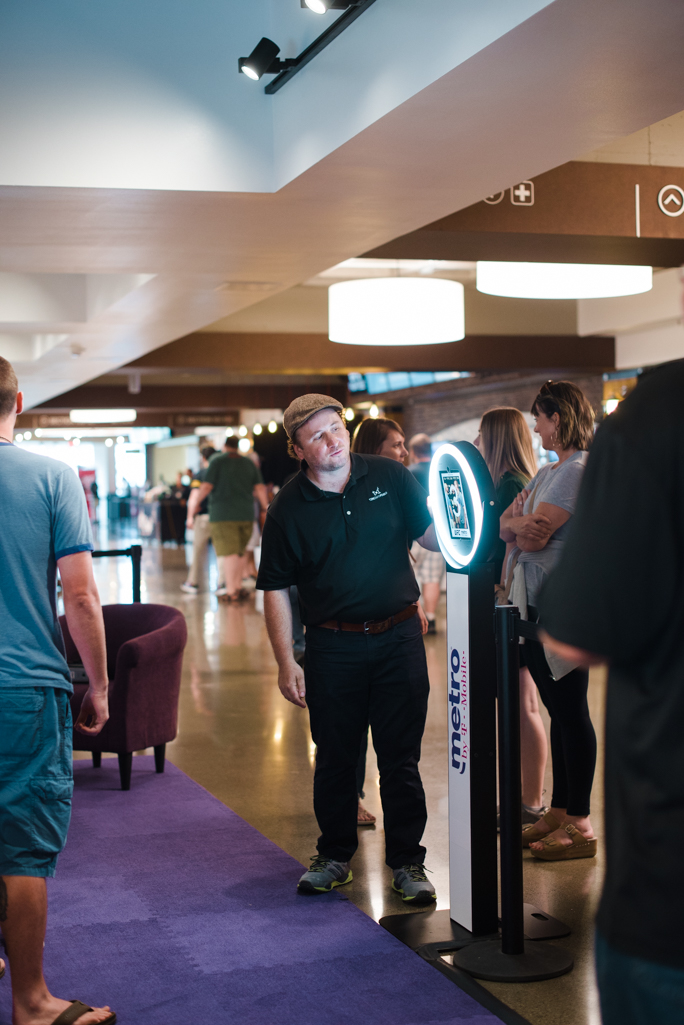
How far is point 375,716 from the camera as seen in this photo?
320 centimetres

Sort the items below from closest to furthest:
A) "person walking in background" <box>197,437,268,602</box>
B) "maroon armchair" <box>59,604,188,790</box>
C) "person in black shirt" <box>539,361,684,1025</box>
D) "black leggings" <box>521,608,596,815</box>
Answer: "person in black shirt" <box>539,361,684,1025</box> → "black leggings" <box>521,608,596,815</box> → "maroon armchair" <box>59,604,188,790</box> → "person walking in background" <box>197,437,268,602</box>

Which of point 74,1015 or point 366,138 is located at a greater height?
point 366,138

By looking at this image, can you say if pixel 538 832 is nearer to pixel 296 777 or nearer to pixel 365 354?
pixel 296 777

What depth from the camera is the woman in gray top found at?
3365 mm

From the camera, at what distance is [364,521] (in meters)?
3.11

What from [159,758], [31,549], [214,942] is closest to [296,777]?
[159,758]

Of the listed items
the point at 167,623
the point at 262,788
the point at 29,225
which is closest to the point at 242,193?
the point at 29,225

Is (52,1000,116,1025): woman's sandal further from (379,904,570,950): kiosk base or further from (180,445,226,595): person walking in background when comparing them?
(180,445,226,595): person walking in background

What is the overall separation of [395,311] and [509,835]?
4656mm

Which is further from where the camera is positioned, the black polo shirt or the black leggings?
the black leggings

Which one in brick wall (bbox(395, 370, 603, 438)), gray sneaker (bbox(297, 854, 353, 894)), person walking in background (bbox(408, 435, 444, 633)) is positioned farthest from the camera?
brick wall (bbox(395, 370, 603, 438))

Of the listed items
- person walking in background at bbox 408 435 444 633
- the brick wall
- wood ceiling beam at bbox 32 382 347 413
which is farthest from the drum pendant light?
wood ceiling beam at bbox 32 382 347 413

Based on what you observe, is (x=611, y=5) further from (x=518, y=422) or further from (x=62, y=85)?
(x=62, y=85)

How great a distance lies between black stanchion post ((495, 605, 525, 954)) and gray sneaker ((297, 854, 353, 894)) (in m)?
0.70
